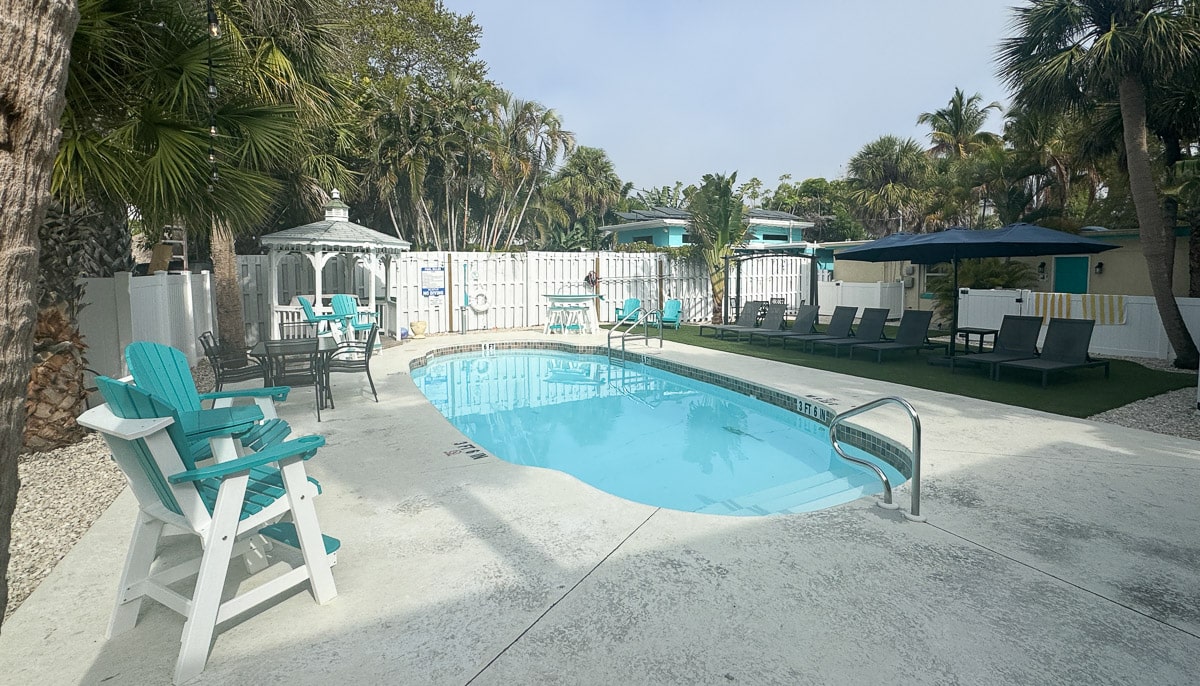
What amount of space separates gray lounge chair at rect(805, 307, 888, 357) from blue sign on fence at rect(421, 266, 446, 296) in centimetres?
839

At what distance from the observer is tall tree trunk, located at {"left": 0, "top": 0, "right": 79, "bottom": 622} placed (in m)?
1.30

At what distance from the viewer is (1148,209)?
372 inches

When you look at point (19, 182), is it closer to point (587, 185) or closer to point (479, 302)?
point (479, 302)

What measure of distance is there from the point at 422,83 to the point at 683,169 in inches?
1384

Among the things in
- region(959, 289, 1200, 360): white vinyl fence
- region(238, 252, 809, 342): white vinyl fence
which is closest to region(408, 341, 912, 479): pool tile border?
region(238, 252, 809, 342): white vinyl fence

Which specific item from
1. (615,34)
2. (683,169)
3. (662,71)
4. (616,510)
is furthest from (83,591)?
(683,169)

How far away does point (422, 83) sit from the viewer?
773 inches

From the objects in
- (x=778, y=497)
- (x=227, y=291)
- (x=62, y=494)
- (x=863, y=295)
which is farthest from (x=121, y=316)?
(x=863, y=295)

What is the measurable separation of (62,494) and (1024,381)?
414 inches

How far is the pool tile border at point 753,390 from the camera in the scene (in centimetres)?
567

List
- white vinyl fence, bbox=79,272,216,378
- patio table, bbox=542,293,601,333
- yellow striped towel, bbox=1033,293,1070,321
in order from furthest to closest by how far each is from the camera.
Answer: patio table, bbox=542,293,601,333
yellow striped towel, bbox=1033,293,1070,321
white vinyl fence, bbox=79,272,216,378

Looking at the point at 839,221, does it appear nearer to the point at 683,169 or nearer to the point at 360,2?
the point at 683,169

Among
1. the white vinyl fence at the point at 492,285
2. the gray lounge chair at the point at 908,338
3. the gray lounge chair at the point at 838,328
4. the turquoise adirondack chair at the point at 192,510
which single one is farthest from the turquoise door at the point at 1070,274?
the turquoise adirondack chair at the point at 192,510

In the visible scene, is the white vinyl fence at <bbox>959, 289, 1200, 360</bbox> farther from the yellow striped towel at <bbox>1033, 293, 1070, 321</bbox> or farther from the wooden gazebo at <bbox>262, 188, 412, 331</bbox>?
the wooden gazebo at <bbox>262, 188, 412, 331</bbox>
